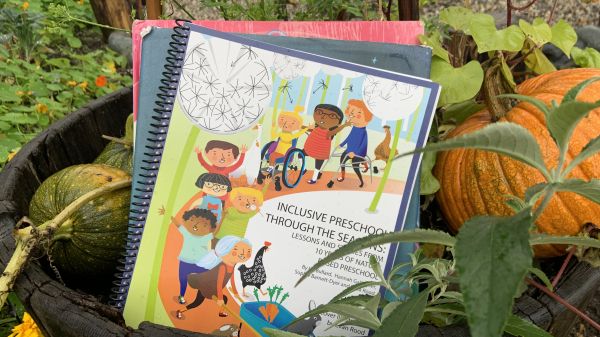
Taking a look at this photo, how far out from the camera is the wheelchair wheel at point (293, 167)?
0.99 m

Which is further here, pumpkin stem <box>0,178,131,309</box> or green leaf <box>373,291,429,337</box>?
pumpkin stem <box>0,178,131,309</box>

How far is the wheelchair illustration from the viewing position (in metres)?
0.99

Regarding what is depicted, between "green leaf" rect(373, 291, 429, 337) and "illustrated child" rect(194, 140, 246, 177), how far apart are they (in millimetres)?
480

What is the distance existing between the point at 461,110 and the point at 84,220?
2.55ft

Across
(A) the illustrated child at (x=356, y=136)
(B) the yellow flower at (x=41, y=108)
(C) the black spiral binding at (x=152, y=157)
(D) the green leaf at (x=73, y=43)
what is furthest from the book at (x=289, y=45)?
(D) the green leaf at (x=73, y=43)

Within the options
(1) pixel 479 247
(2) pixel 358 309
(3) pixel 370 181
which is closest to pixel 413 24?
(3) pixel 370 181

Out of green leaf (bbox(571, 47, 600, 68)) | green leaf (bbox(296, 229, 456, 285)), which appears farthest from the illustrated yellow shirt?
green leaf (bbox(571, 47, 600, 68))

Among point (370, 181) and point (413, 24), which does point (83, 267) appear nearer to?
point (370, 181)

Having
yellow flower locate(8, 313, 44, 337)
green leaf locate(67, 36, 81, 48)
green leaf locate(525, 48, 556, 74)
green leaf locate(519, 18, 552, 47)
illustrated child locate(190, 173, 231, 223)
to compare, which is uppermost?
green leaf locate(519, 18, 552, 47)

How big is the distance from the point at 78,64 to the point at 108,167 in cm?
177

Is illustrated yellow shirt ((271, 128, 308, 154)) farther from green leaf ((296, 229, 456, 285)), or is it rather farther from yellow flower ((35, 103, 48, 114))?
yellow flower ((35, 103, 48, 114))

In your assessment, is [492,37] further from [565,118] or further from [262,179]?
[565,118]

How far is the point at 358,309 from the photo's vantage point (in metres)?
0.68

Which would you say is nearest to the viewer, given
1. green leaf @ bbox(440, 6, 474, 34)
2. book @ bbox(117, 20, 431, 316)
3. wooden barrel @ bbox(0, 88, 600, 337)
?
wooden barrel @ bbox(0, 88, 600, 337)
